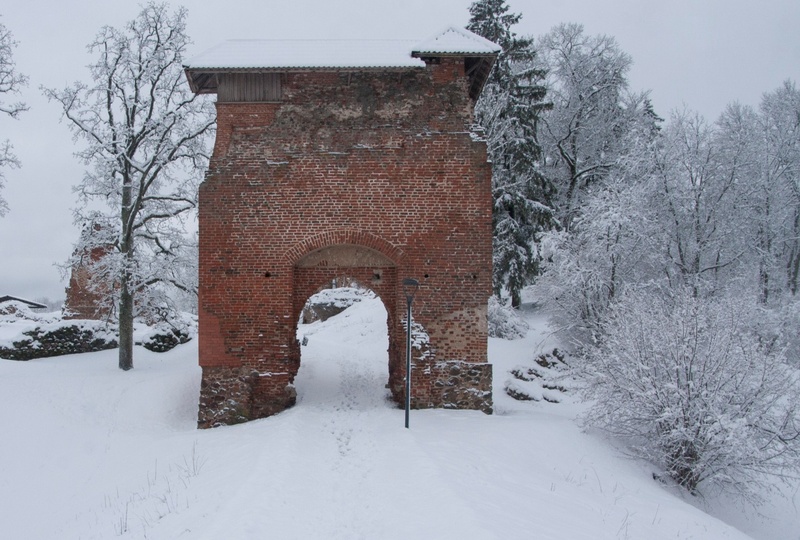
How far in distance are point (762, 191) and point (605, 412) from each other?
59.3ft

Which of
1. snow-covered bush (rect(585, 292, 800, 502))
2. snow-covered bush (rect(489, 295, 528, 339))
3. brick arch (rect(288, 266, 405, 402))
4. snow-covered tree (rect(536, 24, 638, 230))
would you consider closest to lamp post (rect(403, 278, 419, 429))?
brick arch (rect(288, 266, 405, 402))

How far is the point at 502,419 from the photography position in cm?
1055

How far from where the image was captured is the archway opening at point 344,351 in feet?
40.1

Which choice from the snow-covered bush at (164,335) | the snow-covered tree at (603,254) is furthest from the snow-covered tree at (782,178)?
the snow-covered bush at (164,335)

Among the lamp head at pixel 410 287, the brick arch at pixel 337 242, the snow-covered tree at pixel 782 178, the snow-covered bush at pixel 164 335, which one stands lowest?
the snow-covered bush at pixel 164 335

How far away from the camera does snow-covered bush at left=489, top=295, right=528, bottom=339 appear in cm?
2044

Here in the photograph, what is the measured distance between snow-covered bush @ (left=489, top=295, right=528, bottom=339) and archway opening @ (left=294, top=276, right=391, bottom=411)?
13.4 feet

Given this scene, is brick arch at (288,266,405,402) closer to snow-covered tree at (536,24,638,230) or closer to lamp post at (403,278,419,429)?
lamp post at (403,278,419,429)

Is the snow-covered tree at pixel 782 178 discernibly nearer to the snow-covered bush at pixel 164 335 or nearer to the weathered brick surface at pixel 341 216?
the weathered brick surface at pixel 341 216

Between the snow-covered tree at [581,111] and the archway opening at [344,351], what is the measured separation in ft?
35.7

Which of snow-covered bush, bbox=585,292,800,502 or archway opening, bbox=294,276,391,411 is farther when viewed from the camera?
archway opening, bbox=294,276,391,411

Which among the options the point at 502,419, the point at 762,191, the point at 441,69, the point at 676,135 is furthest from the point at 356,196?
the point at 762,191

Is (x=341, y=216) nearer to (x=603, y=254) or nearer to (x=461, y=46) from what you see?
(x=461, y=46)

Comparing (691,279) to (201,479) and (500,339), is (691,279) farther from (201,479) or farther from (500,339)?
(201,479)
